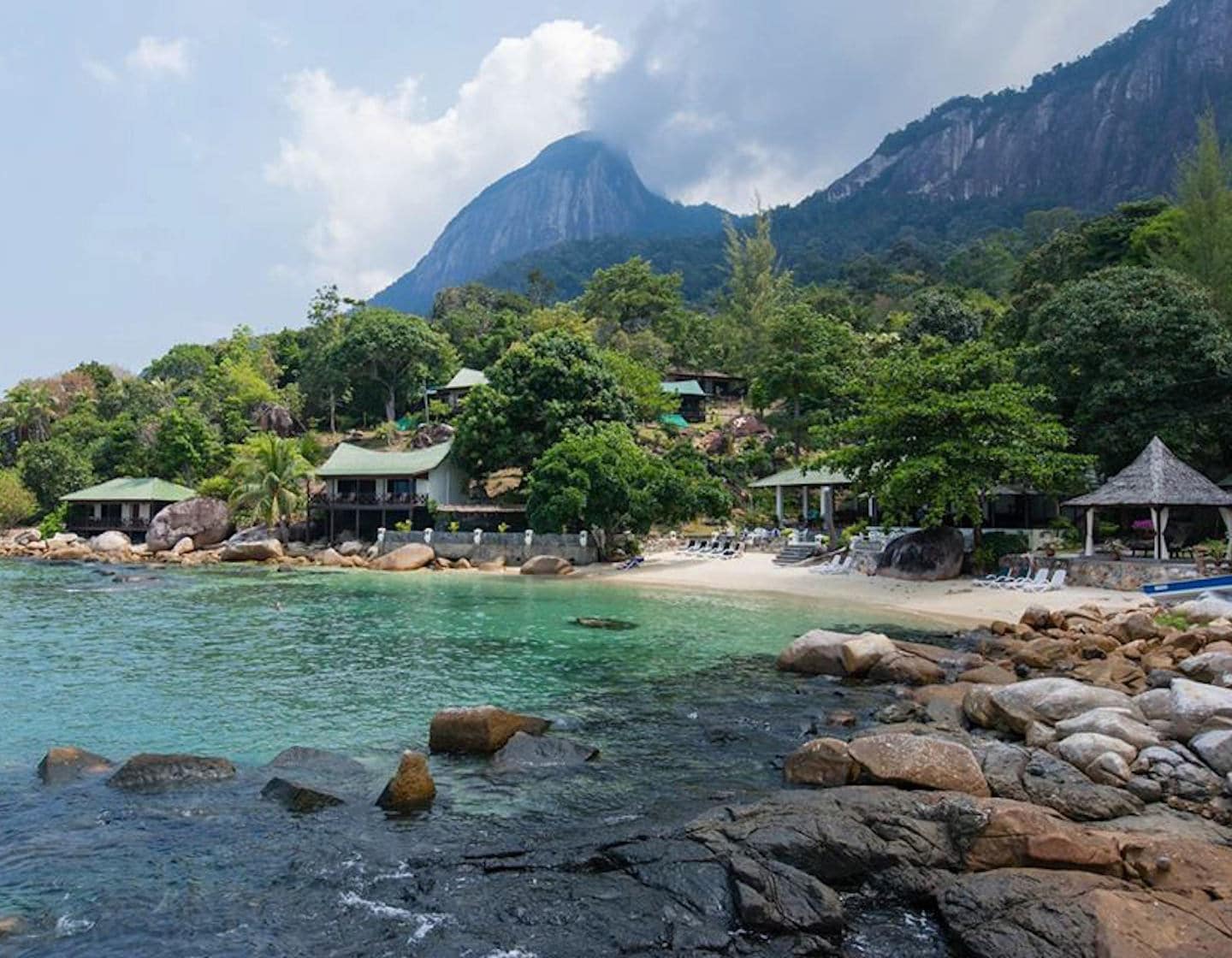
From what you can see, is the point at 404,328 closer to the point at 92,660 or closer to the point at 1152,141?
the point at 92,660

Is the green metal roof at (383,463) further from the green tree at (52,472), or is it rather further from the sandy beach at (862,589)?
the green tree at (52,472)

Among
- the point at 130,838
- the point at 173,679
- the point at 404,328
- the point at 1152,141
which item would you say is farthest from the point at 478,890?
the point at 1152,141

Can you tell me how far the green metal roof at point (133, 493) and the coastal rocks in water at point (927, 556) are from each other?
42.7 meters

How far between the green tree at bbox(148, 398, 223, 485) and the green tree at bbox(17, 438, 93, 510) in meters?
4.75

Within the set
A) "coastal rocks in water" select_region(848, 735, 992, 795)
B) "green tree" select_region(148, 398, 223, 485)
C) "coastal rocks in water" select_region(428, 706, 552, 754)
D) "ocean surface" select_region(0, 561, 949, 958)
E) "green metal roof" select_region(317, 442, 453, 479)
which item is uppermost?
"green tree" select_region(148, 398, 223, 485)

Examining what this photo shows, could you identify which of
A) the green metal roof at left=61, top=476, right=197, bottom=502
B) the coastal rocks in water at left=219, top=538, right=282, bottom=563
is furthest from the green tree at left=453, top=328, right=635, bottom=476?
the green metal roof at left=61, top=476, right=197, bottom=502

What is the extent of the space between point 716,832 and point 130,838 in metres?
5.86

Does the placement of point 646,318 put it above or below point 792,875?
above

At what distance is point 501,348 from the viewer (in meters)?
67.2

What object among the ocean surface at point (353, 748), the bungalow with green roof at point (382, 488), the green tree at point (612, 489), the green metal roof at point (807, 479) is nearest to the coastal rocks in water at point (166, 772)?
the ocean surface at point (353, 748)

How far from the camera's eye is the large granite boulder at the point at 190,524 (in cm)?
4788

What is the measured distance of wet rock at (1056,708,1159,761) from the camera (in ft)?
30.2

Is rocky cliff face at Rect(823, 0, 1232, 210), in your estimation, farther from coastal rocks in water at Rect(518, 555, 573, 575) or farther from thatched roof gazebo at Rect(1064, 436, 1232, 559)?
coastal rocks in water at Rect(518, 555, 573, 575)

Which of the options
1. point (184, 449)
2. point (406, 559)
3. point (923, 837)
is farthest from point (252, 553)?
point (923, 837)
